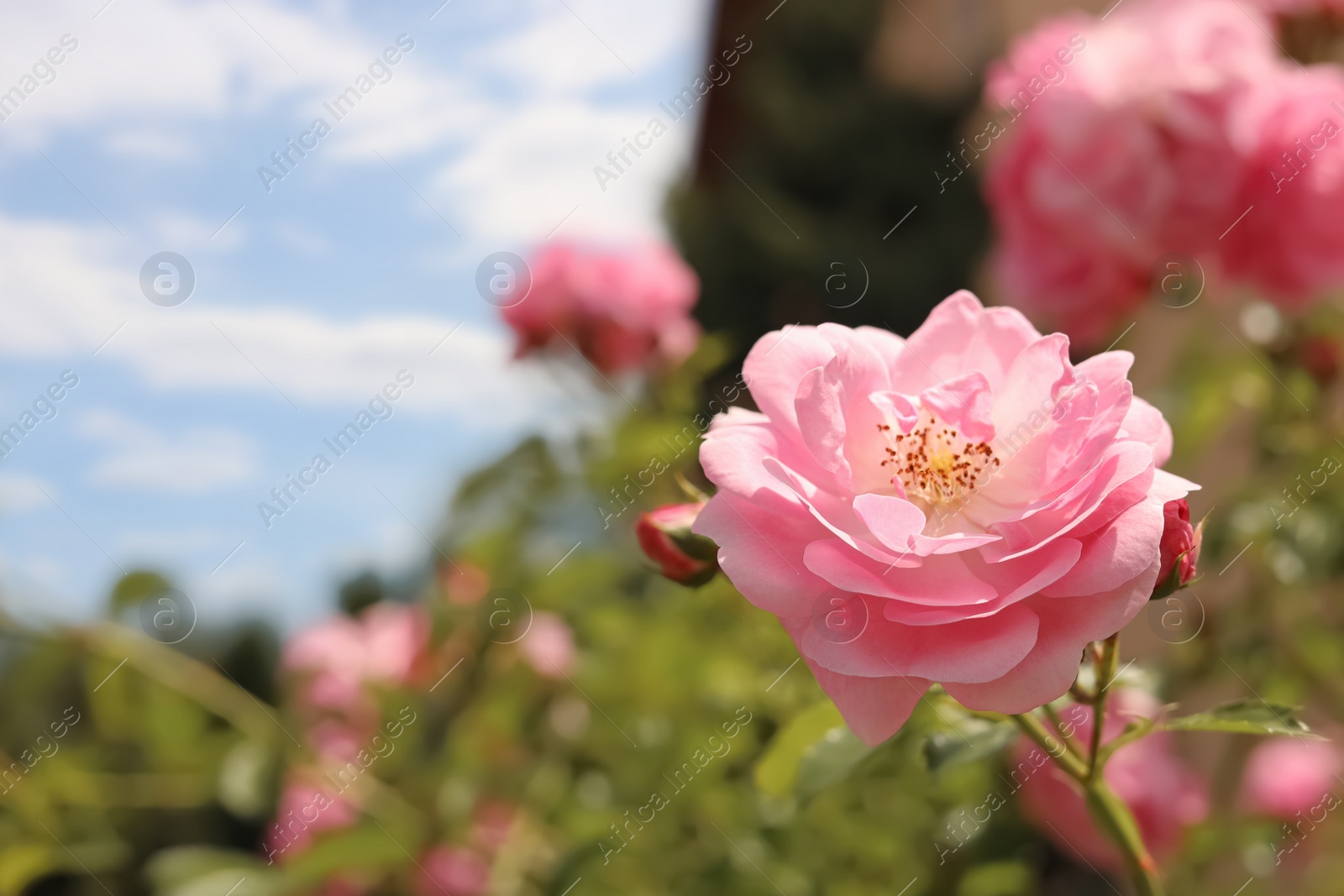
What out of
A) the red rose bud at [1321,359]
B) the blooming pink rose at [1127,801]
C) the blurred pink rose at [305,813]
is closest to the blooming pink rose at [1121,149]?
the red rose bud at [1321,359]

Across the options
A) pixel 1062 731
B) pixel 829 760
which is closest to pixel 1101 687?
pixel 1062 731

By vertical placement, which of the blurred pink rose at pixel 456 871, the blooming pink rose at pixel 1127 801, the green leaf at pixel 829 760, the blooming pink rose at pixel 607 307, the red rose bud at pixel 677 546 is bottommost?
the blurred pink rose at pixel 456 871

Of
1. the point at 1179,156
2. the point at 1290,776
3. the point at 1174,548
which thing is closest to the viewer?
the point at 1174,548

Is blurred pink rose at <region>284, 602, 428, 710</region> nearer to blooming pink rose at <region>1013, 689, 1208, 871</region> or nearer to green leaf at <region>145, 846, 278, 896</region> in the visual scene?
green leaf at <region>145, 846, 278, 896</region>

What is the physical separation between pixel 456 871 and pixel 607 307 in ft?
2.17

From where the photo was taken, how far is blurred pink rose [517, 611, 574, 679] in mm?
1097

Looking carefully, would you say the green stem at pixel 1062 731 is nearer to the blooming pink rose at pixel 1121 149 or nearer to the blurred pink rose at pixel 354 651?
the blooming pink rose at pixel 1121 149

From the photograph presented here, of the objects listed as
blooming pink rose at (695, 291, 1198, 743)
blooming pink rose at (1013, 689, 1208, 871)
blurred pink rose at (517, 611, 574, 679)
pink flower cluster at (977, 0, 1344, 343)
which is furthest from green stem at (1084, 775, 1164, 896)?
blurred pink rose at (517, 611, 574, 679)

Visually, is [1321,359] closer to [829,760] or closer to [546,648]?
[829,760]

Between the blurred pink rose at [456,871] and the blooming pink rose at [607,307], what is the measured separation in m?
0.58

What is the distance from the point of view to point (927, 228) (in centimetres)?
548

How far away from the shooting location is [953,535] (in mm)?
390

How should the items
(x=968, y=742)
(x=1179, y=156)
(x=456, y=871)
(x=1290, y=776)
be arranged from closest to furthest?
(x=968, y=742) < (x=1179, y=156) < (x=456, y=871) < (x=1290, y=776)

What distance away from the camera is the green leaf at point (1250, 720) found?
0.40 metres
